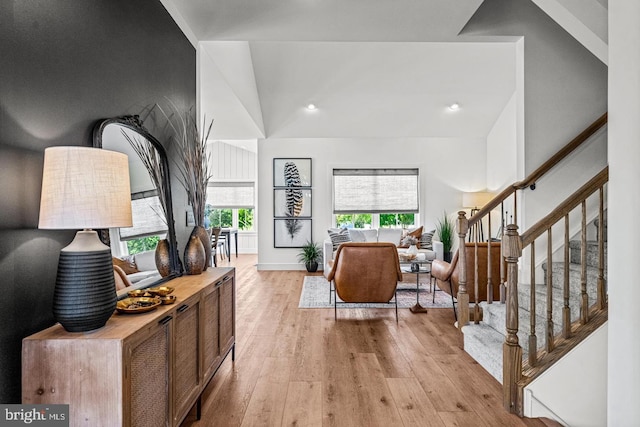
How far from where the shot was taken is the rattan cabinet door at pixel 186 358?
1.74 meters

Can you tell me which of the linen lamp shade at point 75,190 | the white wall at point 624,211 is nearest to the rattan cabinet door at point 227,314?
the linen lamp shade at point 75,190

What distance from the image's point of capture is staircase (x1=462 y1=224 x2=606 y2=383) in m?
2.59

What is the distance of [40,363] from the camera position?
4.08ft

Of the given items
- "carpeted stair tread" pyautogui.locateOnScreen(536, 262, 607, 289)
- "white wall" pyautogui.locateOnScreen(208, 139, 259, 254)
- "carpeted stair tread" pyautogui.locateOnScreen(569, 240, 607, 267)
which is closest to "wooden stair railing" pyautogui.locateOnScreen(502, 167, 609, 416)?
"carpeted stair tread" pyautogui.locateOnScreen(536, 262, 607, 289)

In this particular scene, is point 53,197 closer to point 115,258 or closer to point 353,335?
point 115,258

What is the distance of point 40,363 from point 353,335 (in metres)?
2.64

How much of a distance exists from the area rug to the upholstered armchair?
0.66 meters

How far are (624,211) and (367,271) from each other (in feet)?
8.54

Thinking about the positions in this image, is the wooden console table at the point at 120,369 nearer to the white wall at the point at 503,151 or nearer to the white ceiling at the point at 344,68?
the white ceiling at the point at 344,68

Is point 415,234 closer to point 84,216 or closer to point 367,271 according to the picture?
point 367,271

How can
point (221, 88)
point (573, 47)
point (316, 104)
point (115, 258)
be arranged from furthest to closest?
1. point (316, 104)
2. point (221, 88)
3. point (573, 47)
4. point (115, 258)

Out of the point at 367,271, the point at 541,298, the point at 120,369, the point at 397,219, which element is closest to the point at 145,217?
the point at 120,369

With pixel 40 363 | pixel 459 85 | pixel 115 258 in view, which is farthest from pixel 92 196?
pixel 459 85

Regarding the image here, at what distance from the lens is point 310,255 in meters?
6.89
